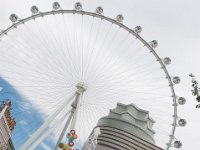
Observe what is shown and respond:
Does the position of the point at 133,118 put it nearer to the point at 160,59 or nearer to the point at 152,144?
the point at 152,144

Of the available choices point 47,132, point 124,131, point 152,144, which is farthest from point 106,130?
point 47,132

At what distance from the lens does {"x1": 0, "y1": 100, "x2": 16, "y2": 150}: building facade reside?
41400 mm

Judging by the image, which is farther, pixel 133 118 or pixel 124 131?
pixel 133 118

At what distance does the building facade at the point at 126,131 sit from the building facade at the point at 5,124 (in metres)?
34.0

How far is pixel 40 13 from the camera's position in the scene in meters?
33.2

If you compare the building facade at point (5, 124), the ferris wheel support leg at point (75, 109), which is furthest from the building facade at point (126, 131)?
the ferris wheel support leg at point (75, 109)

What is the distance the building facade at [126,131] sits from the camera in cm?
8456

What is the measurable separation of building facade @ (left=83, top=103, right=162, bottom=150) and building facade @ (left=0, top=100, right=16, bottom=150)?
111ft

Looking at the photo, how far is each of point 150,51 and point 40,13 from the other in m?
13.0

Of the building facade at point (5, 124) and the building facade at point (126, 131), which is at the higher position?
the building facade at point (126, 131)

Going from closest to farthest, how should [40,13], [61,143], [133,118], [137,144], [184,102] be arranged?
[61,143]
[40,13]
[184,102]
[137,144]
[133,118]

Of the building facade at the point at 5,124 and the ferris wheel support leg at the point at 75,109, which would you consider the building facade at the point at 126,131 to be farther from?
the ferris wheel support leg at the point at 75,109

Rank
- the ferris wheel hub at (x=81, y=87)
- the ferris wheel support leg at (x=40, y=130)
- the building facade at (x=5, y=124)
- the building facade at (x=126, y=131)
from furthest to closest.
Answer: the building facade at (x=126, y=131)
the building facade at (x=5, y=124)
the ferris wheel hub at (x=81, y=87)
the ferris wheel support leg at (x=40, y=130)

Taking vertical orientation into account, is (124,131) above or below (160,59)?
below
